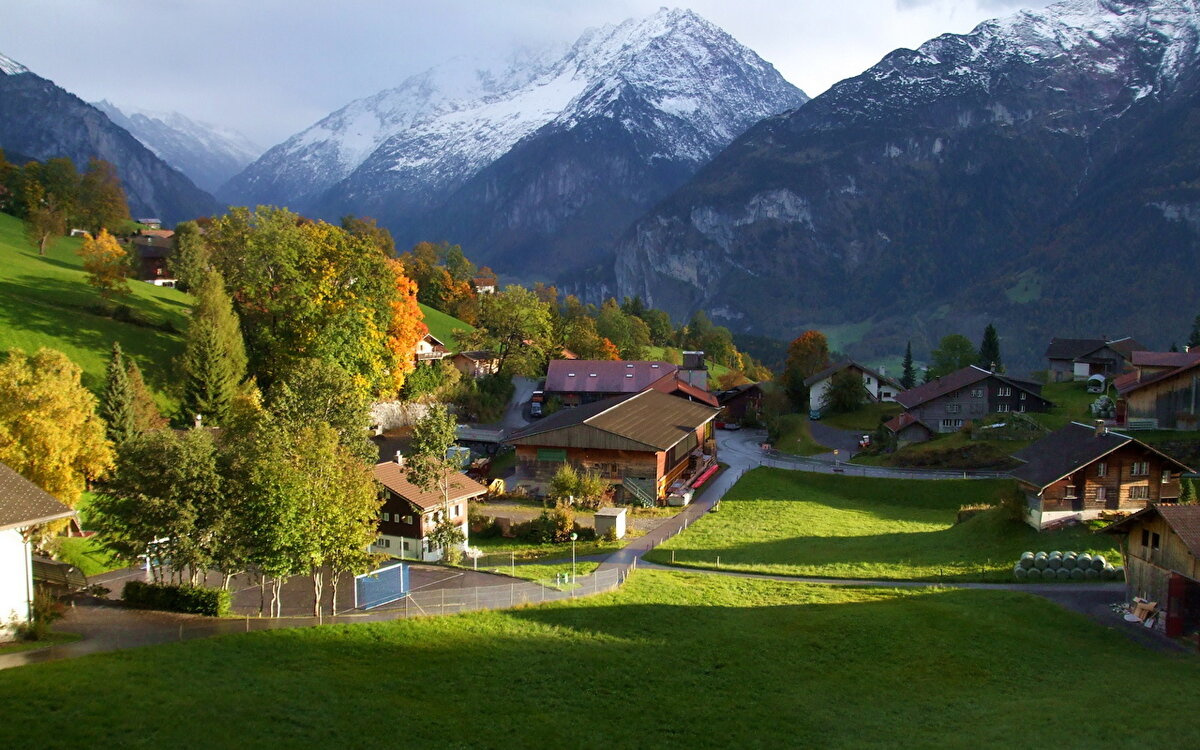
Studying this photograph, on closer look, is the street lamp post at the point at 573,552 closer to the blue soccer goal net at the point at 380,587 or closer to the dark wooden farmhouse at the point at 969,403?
the blue soccer goal net at the point at 380,587

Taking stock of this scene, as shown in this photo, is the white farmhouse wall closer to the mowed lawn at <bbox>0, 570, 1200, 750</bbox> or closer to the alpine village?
the alpine village

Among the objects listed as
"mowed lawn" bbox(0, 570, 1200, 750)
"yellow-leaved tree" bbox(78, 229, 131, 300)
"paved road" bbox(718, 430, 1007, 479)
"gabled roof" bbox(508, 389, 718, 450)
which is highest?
"yellow-leaved tree" bbox(78, 229, 131, 300)

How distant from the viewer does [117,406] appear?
44.5 metres

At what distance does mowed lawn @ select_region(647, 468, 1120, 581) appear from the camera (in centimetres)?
3266

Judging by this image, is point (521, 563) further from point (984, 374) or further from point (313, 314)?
point (984, 374)

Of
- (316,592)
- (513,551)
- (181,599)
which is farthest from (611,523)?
(181,599)

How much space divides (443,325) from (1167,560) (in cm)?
7898

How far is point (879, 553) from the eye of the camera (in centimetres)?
3519

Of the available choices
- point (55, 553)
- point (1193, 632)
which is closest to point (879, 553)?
point (1193, 632)

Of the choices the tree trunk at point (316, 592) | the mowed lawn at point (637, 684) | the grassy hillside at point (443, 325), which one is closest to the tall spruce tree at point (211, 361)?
the tree trunk at point (316, 592)

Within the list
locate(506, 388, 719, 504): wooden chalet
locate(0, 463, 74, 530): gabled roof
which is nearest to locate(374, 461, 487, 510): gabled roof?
locate(506, 388, 719, 504): wooden chalet

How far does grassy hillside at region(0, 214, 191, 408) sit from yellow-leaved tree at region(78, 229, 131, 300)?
3.97ft

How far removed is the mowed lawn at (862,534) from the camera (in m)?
32.7

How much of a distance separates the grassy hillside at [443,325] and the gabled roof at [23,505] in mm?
62161
